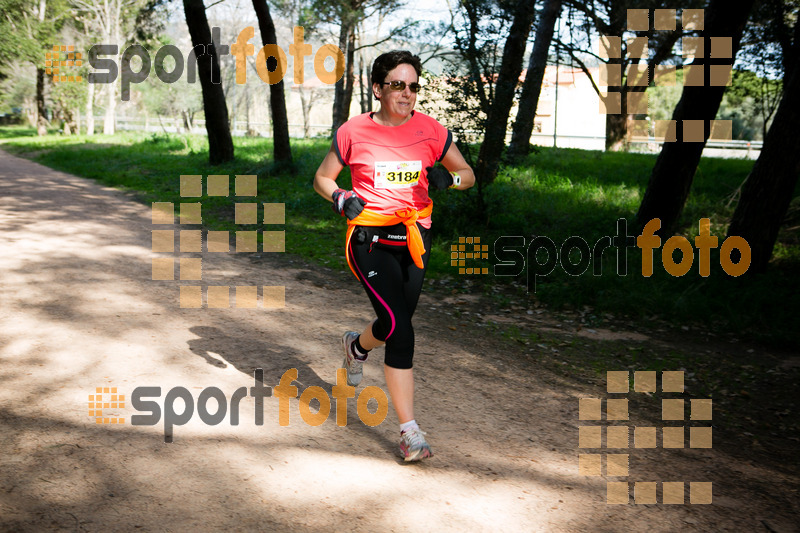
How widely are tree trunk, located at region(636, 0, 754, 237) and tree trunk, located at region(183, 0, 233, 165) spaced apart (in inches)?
467

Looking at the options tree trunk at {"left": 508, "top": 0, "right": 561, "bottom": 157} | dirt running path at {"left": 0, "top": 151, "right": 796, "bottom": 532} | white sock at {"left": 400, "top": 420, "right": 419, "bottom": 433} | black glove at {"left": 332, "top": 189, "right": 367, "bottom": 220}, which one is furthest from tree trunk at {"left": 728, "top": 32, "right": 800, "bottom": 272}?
black glove at {"left": 332, "top": 189, "right": 367, "bottom": 220}

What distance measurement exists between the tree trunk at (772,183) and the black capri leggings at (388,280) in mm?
6415

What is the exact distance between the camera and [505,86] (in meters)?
9.81

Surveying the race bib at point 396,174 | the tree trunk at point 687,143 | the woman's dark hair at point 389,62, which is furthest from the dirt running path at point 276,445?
the tree trunk at point 687,143

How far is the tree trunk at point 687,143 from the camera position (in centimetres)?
926

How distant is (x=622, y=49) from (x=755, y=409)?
27345mm

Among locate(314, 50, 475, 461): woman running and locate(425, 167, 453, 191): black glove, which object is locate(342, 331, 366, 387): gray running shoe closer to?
locate(314, 50, 475, 461): woman running

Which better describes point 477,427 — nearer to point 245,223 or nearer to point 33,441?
point 33,441

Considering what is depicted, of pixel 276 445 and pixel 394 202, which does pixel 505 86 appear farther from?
pixel 276 445

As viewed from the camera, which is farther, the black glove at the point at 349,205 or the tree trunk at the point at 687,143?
the tree trunk at the point at 687,143

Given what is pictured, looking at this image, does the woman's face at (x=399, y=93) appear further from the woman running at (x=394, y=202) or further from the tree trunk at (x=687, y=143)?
the tree trunk at (x=687, y=143)

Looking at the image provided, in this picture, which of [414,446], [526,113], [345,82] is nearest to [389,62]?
→ [414,446]

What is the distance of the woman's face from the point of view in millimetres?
3832

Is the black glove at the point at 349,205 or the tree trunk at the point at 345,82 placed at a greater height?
the tree trunk at the point at 345,82
